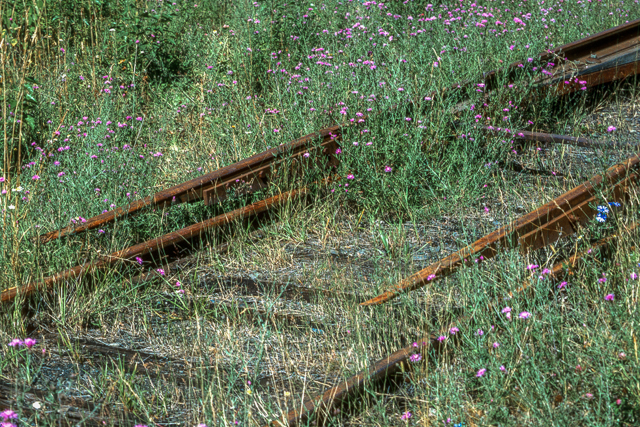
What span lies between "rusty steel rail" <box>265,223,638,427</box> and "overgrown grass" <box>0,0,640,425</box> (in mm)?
73

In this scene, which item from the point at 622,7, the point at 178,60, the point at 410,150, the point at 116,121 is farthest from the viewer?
the point at 622,7

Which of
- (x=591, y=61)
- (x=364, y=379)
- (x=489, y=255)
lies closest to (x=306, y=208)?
(x=489, y=255)

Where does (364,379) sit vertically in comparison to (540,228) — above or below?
below

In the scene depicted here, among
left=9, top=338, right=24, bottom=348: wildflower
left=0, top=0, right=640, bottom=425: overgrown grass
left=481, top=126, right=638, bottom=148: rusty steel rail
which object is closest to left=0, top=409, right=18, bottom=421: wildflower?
left=0, top=0, right=640, bottom=425: overgrown grass

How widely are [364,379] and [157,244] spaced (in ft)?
5.85

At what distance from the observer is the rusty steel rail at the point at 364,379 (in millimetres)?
2418

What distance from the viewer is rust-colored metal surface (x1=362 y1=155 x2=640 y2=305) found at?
313 cm

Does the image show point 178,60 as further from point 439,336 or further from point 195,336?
point 439,336

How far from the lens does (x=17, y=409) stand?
8.58 feet

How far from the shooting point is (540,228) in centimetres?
331

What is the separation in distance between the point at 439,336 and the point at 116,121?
400 centimetres

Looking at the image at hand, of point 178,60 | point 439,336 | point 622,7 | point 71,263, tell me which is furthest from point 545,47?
point 71,263

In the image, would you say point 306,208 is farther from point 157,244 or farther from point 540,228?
point 540,228

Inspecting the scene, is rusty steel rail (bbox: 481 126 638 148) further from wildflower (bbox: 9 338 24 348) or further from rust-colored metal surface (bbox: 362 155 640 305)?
wildflower (bbox: 9 338 24 348)
